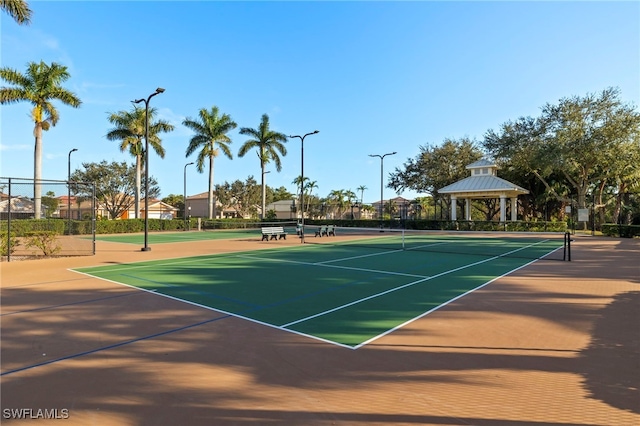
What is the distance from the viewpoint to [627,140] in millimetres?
34906

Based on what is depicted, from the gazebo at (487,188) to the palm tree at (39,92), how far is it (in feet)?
128

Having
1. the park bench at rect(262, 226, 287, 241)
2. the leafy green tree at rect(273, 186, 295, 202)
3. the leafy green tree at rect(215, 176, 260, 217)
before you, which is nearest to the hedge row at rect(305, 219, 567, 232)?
the park bench at rect(262, 226, 287, 241)

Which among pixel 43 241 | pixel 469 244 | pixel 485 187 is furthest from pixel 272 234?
pixel 485 187

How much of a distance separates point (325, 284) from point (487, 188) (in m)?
35.9

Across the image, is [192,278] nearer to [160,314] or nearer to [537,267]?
[160,314]

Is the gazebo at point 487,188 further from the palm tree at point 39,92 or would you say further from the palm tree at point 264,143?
the palm tree at point 39,92

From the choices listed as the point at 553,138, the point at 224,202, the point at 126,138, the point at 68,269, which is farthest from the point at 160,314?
the point at 224,202

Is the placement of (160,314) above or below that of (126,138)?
below

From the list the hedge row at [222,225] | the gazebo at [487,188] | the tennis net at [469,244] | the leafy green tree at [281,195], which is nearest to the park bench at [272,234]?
the tennis net at [469,244]

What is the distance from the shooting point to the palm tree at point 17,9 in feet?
56.6

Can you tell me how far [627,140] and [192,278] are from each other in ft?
134

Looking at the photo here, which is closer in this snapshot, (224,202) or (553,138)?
(553,138)

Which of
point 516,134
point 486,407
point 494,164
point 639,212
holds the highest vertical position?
point 516,134

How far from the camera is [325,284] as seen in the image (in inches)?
410
